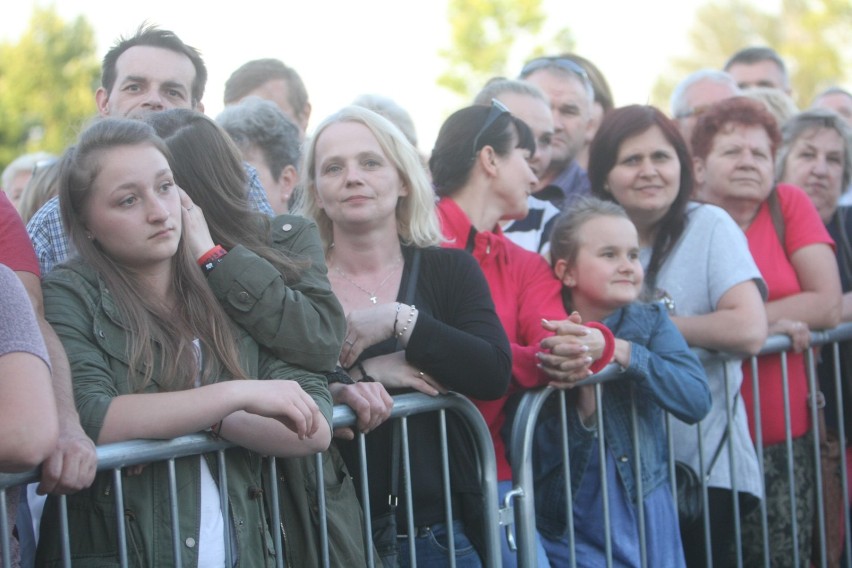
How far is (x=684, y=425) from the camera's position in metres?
4.28

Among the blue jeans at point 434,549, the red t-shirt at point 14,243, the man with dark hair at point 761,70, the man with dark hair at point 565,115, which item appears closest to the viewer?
the red t-shirt at point 14,243

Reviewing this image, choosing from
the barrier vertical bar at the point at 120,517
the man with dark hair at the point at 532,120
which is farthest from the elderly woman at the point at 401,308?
the man with dark hair at the point at 532,120

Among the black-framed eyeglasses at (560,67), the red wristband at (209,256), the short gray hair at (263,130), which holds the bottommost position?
the red wristband at (209,256)

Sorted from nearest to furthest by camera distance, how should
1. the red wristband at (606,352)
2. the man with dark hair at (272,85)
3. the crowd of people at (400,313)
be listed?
the crowd of people at (400,313), the red wristband at (606,352), the man with dark hair at (272,85)

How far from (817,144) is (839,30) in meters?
28.7

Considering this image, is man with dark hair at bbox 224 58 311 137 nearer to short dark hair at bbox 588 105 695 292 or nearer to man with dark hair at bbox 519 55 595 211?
man with dark hair at bbox 519 55 595 211

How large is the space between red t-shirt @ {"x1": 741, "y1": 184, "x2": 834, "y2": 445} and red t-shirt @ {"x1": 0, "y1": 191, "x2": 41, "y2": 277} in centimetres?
298

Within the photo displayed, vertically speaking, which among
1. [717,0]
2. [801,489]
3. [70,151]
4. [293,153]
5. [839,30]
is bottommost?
[801,489]

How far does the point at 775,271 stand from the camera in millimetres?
4723

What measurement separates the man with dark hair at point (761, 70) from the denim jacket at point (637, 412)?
4143 mm

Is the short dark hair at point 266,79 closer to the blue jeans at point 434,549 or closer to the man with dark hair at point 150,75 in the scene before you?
the man with dark hair at point 150,75

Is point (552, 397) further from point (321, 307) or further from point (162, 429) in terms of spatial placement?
point (162, 429)

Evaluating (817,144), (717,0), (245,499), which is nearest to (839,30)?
(717,0)

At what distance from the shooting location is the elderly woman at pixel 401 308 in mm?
3275
